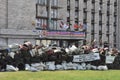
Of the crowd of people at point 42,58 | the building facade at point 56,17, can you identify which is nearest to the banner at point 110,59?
the crowd of people at point 42,58

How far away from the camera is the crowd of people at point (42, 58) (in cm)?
2462

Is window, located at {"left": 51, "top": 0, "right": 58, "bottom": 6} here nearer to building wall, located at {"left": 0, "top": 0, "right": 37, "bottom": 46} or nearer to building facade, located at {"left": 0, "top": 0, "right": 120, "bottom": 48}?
building facade, located at {"left": 0, "top": 0, "right": 120, "bottom": 48}

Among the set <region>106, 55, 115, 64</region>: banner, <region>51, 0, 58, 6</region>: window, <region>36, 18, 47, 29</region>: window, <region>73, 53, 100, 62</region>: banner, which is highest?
<region>51, 0, 58, 6</region>: window

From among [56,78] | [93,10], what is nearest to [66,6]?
[93,10]

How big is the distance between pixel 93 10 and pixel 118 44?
12331 millimetres

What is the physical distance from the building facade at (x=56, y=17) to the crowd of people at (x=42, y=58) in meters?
37.8

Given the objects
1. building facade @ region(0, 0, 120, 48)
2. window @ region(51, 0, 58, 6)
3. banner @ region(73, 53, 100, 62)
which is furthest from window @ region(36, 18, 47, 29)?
banner @ region(73, 53, 100, 62)

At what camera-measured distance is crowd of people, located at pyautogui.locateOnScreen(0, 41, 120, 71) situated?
24.6 metres

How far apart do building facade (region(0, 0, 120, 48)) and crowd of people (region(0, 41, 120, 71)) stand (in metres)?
37.8

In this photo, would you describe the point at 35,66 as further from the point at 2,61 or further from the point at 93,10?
the point at 93,10

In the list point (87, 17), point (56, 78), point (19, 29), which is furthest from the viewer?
point (87, 17)

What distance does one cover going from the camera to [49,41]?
253 ft

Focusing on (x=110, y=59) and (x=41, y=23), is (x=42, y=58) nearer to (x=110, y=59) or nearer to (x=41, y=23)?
(x=110, y=59)

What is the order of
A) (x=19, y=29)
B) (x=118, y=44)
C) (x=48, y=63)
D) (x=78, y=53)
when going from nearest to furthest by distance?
(x=48, y=63) < (x=78, y=53) < (x=19, y=29) < (x=118, y=44)
